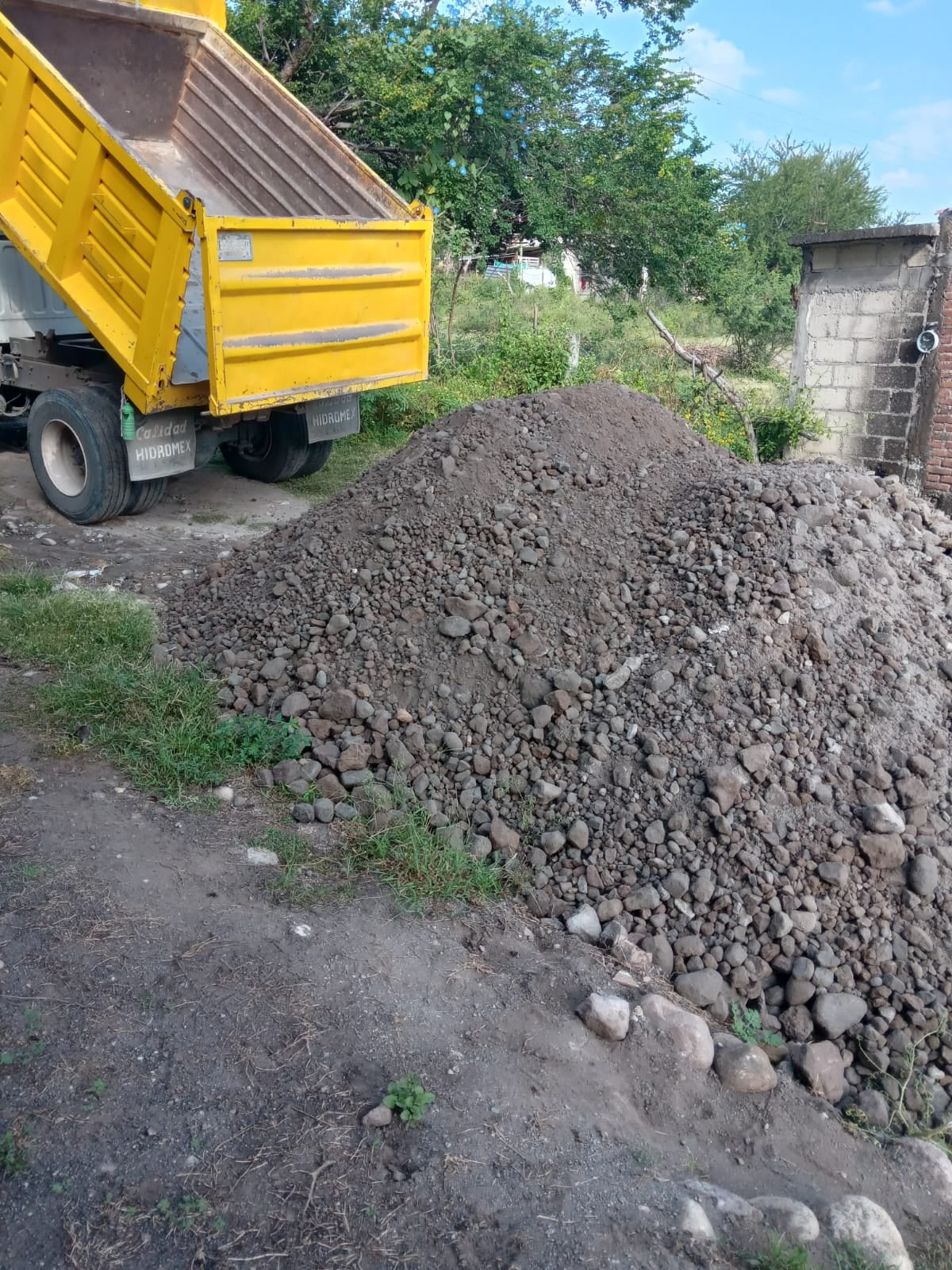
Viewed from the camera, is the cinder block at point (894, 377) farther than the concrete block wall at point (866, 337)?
Yes

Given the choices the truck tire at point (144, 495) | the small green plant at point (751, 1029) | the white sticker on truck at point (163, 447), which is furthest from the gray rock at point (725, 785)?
the truck tire at point (144, 495)

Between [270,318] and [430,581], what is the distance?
244cm

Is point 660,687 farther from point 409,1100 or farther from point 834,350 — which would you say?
point 834,350

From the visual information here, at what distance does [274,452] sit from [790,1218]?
6.61 m

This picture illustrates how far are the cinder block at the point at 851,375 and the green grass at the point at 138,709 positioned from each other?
20.7 ft

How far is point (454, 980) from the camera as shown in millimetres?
2863

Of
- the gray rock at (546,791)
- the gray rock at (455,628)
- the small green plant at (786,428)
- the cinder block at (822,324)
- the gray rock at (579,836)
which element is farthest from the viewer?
the small green plant at (786,428)

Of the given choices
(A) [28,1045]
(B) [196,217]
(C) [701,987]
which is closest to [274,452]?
(B) [196,217]

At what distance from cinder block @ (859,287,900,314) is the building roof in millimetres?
419

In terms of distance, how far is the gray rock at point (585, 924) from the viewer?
3.21 metres

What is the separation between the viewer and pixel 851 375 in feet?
27.5

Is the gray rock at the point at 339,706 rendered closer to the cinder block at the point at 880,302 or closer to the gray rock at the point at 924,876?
the gray rock at the point at 924,876

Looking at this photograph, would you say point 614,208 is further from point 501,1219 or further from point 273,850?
point 501,1219

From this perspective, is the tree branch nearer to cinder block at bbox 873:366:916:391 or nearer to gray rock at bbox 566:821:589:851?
cinder block at bbox 873:366:916:391
